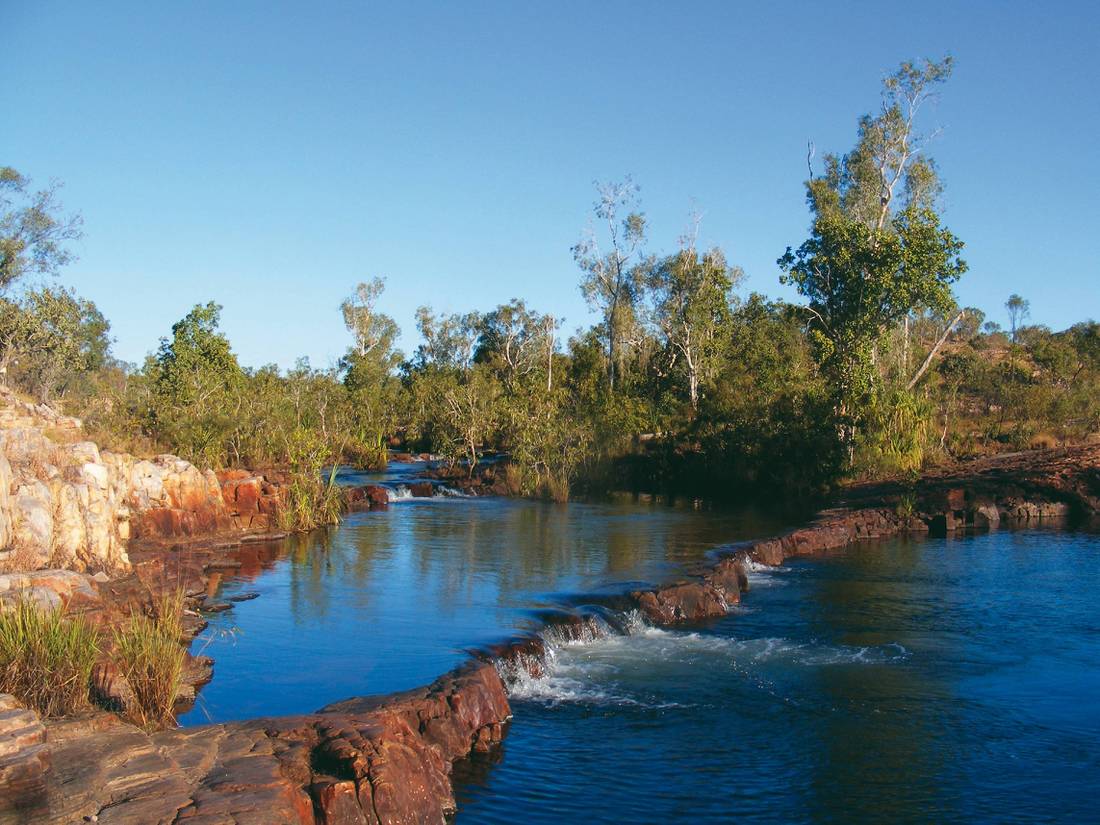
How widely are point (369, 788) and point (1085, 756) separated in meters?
6.85

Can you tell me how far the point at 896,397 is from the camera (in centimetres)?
2709

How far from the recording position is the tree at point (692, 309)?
4012 centimetres

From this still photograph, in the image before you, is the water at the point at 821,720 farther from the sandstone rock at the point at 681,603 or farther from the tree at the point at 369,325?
the tree at the point at 369,325

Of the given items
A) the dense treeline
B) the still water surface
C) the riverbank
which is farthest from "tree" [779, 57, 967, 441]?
the riverbank

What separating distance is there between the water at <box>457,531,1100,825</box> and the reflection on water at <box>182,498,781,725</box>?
1.85 metres

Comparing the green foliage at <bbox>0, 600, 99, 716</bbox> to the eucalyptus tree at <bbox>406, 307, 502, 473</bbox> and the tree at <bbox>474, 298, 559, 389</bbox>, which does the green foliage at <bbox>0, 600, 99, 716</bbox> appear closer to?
the eucalyptus tree at <bbox>406, 307, 502, 473</bbox>

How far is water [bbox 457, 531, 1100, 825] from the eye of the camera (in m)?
7.88

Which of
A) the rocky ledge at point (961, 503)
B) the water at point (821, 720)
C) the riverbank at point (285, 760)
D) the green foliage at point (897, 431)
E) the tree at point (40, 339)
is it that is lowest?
the water at point (821, 720)

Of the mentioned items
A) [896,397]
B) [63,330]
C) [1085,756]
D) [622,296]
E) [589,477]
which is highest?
[622,296]

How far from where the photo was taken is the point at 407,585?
15695 mm

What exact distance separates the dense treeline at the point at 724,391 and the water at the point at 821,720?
12633 millimetres

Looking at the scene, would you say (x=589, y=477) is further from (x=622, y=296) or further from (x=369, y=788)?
(x=369, y=788)

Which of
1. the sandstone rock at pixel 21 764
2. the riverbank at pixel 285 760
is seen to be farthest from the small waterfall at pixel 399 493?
the sandstone rock at pixel 21 764

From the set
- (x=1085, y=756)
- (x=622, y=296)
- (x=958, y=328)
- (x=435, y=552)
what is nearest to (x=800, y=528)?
(x=435, y=552)
